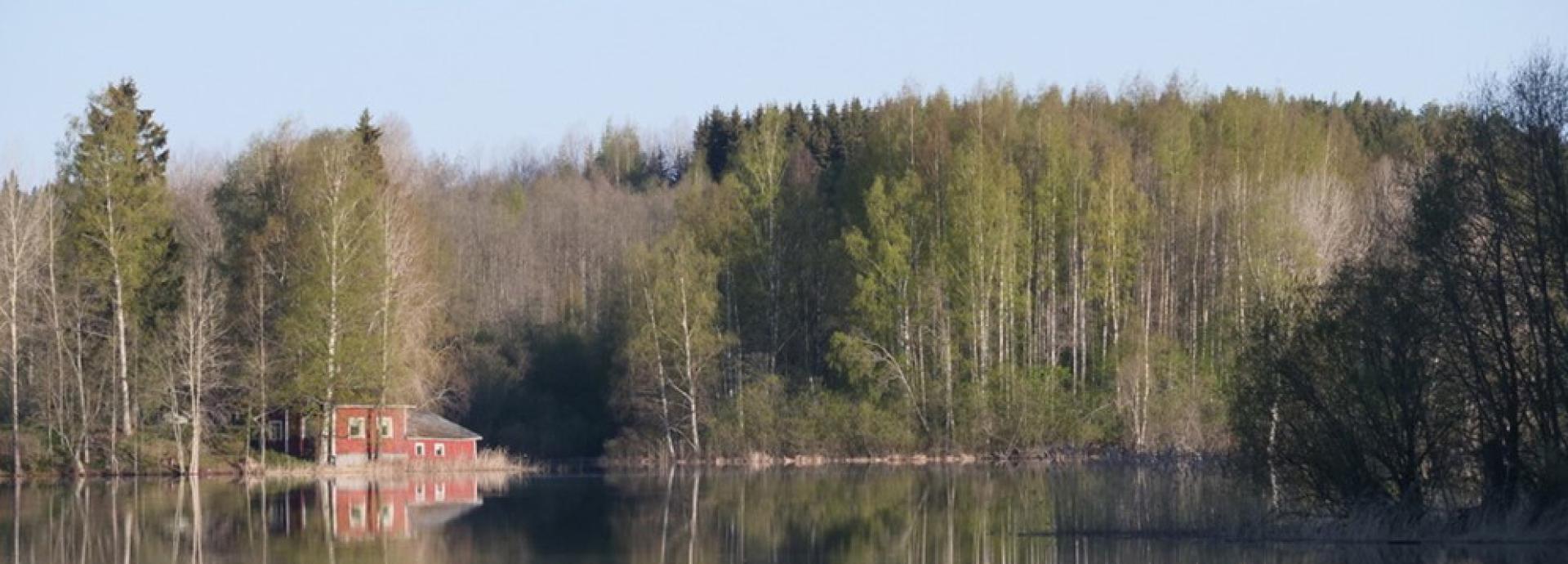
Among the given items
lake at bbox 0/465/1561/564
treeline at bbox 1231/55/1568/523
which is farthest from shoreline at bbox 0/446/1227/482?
treeline at bbox 1231/55/1568/523

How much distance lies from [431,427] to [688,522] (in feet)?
86.0

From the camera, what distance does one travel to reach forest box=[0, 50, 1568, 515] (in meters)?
56.0

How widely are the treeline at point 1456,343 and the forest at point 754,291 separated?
62.8 feet

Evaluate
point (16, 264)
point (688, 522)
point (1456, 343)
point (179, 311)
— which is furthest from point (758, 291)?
point (1456, 343)

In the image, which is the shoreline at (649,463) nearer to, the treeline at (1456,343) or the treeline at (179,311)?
the treeline at (179,311)

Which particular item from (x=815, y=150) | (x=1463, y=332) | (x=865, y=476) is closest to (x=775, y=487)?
(x=865, y=476)

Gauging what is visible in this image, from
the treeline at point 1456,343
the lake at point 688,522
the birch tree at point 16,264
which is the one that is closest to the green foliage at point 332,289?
the lake at point 688,522

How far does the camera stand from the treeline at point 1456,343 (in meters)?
27.4

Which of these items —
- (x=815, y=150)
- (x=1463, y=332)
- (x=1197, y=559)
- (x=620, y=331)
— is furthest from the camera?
(x=815, y=150)

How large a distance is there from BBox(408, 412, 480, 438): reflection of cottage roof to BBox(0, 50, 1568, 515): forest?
44.6 inches

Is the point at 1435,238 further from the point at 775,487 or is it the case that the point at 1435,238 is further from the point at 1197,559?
the point at 775,487

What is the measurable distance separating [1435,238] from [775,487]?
2191 cm

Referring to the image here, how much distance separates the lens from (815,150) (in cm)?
8988

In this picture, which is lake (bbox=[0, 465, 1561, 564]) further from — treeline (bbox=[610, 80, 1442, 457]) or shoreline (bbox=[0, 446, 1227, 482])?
treeline (bbox=[610, 80, 1442, 457])
